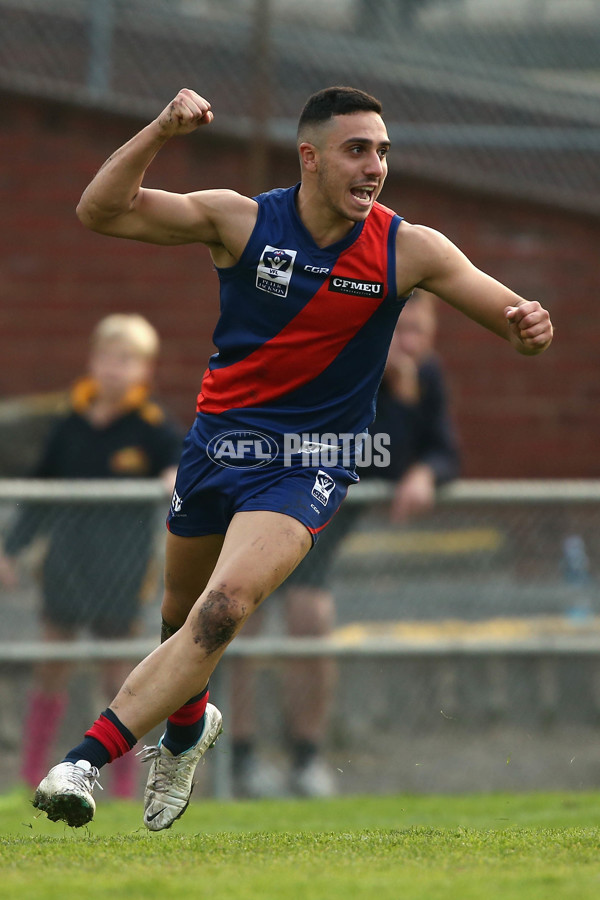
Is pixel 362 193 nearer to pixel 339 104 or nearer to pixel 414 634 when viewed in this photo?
pixel 339 104

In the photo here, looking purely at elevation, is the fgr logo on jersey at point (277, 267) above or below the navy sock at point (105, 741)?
above

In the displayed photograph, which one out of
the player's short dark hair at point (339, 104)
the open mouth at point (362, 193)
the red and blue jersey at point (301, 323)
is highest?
the player's short dark hair at point (339, 104)

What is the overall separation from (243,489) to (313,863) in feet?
4.50

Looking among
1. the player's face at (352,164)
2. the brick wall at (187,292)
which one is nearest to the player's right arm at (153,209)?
the player's face at (352,164)

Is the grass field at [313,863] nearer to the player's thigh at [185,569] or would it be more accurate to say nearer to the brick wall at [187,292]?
the player's thigh at [185,569]

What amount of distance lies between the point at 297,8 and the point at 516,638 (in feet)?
19.4

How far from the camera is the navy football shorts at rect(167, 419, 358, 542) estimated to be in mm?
4824

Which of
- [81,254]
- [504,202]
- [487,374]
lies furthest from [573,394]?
[81,254]

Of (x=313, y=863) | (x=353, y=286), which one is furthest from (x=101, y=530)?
(x=313, y=863)

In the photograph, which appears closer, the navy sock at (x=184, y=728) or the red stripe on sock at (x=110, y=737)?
the red stripe on sock at (x=110, y=737)

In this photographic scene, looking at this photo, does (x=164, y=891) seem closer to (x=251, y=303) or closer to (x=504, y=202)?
(x=251, y=303)

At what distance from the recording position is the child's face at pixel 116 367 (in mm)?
7707

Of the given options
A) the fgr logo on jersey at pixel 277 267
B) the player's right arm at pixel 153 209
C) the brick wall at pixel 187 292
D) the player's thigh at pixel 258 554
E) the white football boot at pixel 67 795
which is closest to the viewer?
the white football boot at pixel 67 795

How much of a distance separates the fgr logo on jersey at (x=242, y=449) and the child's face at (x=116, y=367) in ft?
9.08
